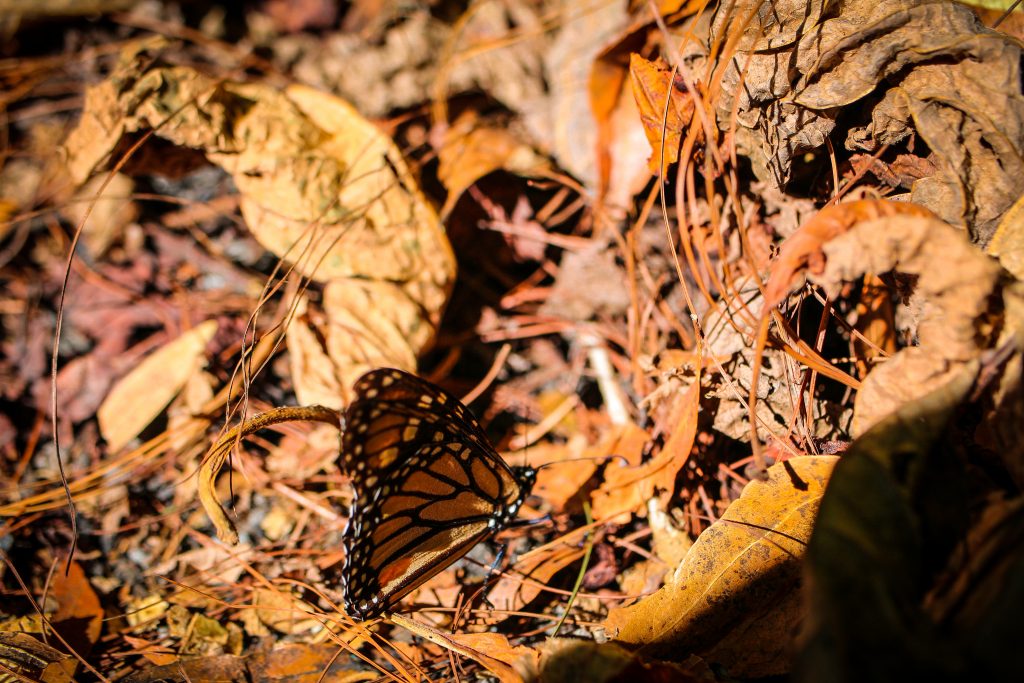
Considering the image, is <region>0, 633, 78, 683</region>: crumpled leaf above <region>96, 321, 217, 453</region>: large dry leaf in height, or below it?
below

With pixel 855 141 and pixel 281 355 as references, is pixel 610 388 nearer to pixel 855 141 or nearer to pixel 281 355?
pixel 855 141

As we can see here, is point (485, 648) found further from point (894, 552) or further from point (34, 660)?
point (34, 660)

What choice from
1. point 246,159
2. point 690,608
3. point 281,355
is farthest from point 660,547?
point 246,159

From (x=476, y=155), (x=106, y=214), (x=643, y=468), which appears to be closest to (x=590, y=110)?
(x=476, y=155)

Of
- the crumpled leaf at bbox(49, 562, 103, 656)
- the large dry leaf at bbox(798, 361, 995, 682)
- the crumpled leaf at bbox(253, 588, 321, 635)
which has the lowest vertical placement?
the crumpled leaf at bbox(253, 588, 321, 635)

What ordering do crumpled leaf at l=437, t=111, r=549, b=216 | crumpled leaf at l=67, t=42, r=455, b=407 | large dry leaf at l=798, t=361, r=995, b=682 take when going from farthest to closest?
1. crumpled leaf at l=437, t=111, r=549, b=216
2. crumpled leaf at l=67, t=42, r=455, b=407
3. large dry leaf at l=798, t=361, r=995, b=682

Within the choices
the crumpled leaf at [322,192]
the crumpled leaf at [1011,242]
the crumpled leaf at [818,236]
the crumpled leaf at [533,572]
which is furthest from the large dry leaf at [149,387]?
the crumpled leaf at [1011,242]

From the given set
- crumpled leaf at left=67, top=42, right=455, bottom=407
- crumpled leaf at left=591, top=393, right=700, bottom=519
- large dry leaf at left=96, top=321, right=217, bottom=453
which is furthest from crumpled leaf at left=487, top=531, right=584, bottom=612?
large dry leaf at left=96, top=321, right=217, bottom=453

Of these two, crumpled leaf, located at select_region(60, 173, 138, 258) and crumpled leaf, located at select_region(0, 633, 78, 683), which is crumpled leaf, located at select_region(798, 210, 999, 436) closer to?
crumpled leaf, located at select_region(0, 633, 78, 683)
